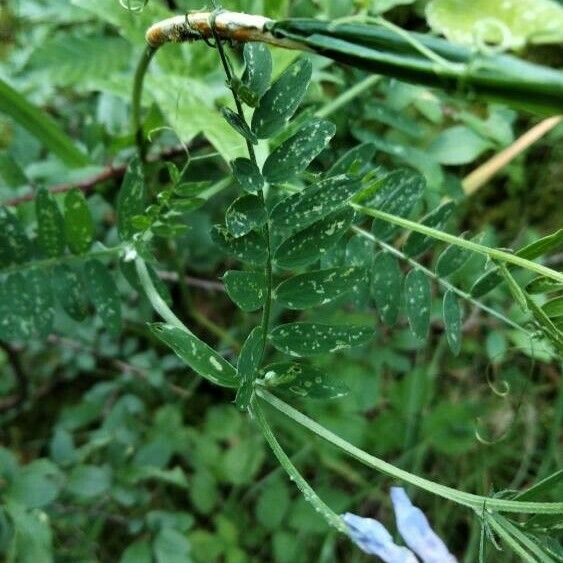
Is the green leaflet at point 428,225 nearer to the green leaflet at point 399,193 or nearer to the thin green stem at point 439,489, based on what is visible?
the green leaflet at point 399,193

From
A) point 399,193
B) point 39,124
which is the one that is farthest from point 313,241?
point 39,124

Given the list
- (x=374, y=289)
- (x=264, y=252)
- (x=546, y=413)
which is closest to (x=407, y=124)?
(x=374, y=289)

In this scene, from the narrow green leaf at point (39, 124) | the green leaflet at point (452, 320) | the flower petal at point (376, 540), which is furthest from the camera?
the narrow green leaf at point (39, 124)

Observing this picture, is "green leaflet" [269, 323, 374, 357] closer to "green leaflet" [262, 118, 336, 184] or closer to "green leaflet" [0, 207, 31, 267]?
"green leaflet" [262, 118, 336, 184]

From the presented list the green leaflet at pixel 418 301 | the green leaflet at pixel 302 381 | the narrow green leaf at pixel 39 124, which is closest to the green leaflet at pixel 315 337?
the green leaflet at pixel 302 381

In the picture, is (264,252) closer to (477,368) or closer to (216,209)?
(216,209)

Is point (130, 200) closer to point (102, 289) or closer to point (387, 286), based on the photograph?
point (102, 289)
